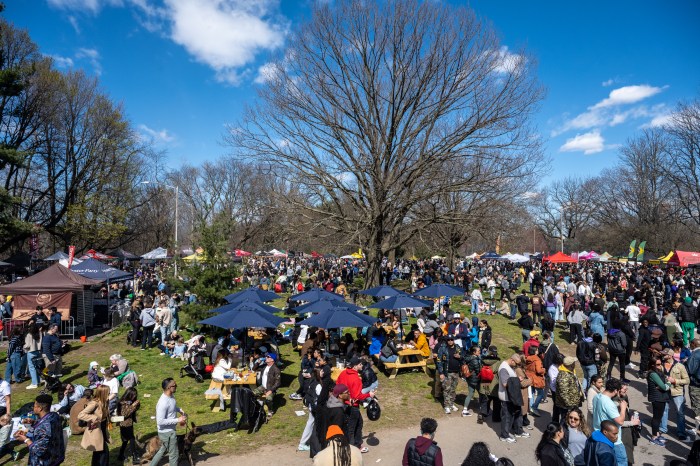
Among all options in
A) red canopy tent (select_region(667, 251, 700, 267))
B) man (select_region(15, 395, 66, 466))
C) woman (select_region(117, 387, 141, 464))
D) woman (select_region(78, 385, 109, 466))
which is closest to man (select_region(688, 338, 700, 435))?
woman (select_region(117, 387, 141, 464))

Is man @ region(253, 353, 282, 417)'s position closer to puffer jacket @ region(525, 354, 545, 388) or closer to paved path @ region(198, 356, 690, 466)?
paved path @ region(198, 356, 690, 466)

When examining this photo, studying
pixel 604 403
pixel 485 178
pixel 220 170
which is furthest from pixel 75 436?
pixel 220 170

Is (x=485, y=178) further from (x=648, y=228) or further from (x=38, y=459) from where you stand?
(x=648, y=228)

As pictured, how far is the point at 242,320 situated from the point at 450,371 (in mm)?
5129

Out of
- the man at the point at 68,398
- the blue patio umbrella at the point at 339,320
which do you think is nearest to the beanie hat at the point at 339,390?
the blue patio umbrella at the point at 339,320

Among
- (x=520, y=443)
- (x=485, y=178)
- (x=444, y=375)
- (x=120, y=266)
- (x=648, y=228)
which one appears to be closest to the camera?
(x=520, y=443)

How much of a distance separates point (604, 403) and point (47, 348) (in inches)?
488

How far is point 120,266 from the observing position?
39.9 metres

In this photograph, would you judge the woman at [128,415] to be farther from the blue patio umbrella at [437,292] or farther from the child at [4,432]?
the blue patio umbrella at [437,292]

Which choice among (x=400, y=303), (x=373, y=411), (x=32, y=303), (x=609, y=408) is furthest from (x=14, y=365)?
(x=609, y=408)

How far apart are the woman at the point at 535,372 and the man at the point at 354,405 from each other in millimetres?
3628

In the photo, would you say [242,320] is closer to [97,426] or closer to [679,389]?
[97,426]

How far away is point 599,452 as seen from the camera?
496 centimetres

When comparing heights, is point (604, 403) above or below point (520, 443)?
above
